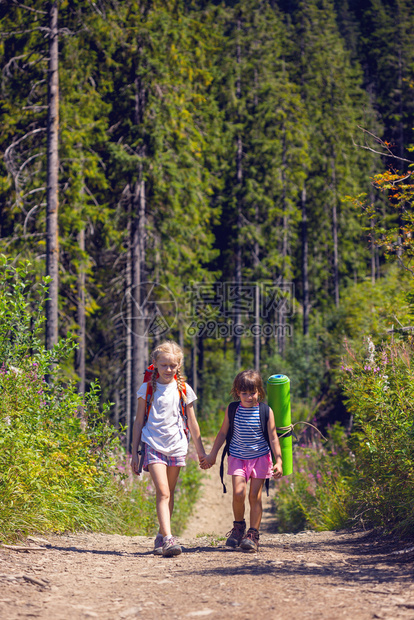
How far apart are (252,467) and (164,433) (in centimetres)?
83

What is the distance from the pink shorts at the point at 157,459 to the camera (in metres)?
5.63

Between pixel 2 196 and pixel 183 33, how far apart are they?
7525mm

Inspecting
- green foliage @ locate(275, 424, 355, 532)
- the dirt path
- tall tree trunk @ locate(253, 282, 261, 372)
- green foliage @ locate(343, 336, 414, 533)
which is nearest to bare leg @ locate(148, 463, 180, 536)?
the dirt path

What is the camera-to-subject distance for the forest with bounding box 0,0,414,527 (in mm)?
12633

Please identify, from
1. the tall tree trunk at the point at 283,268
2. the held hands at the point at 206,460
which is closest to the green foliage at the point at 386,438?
the held hands at the point at 206,460

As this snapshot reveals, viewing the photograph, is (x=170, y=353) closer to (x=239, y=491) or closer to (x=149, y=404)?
(x=149, y=404)

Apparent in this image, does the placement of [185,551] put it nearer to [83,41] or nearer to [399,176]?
[399,176]

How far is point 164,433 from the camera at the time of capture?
5.64 metres

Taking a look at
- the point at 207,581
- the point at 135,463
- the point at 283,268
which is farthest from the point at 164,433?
the point at 283,268

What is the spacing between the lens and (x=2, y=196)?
16.2 m

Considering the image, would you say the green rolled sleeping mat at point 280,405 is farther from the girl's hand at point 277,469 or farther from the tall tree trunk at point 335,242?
the tall tree trunk at point 335,242

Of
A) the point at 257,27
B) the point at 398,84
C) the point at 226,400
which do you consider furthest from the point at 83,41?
the point at 398,84

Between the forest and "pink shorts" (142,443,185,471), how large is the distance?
1662 mm

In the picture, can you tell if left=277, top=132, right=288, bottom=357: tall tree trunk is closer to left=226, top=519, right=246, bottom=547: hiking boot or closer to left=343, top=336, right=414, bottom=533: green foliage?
left=343, top=336, right=414, bottom=533: green foliage
